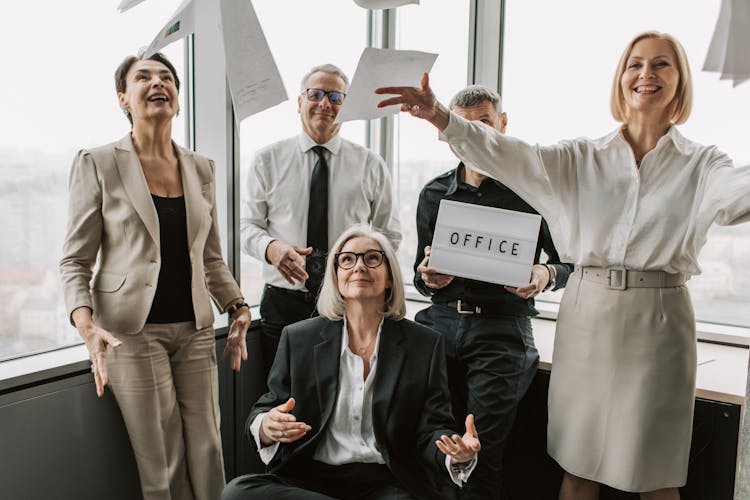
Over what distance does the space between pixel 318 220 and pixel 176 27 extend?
181 cm

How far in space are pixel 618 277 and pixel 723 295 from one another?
5.37ft

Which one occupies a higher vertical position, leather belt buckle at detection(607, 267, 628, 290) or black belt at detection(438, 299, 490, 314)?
leather belt buckle at detection(607, 267, 628, 290)

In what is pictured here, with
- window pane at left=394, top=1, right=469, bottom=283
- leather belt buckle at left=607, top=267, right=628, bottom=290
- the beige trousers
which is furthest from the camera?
window pane at left=394, top=1, right=469, bottom=283

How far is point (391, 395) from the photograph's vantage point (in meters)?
2.00

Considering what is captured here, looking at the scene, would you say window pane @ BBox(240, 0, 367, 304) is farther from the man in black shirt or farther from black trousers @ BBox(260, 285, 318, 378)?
the man in black shirt

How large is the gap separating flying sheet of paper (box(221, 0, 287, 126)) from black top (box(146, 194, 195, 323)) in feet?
4.03

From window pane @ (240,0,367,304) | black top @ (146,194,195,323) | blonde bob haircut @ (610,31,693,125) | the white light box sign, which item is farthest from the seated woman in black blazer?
window pane @ (240,0,367,304)

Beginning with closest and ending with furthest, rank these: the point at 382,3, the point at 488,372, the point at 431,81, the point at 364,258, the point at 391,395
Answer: the point at 382,3, the point at 391,395, the point at 364,258, the point at 488,372, the point at 431,81

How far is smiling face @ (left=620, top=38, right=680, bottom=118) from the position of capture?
1836 mm

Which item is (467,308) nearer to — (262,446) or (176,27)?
(262,446)

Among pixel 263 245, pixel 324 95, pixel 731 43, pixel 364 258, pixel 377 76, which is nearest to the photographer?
pixel 731 43

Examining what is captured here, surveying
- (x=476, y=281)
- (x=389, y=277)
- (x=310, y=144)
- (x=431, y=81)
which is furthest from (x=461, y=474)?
(x=431, y=81)

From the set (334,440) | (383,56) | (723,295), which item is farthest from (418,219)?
(723,295)

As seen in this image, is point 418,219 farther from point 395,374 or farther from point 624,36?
point 624,36
